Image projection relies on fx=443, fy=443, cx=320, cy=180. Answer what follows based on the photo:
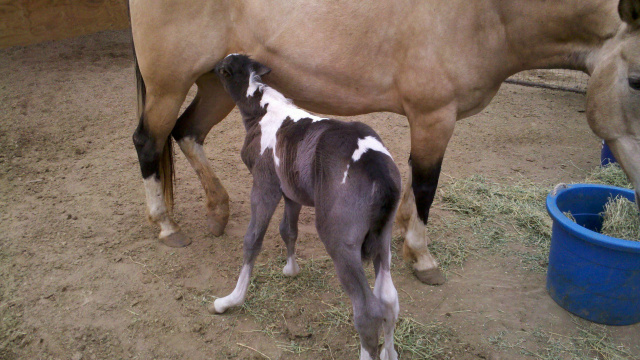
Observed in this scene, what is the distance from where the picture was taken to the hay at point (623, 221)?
104 inches

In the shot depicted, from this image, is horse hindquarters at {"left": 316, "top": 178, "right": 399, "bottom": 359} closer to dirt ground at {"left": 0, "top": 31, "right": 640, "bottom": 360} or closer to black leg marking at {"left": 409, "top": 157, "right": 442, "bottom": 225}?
dirt ground at {"left": 0, "top": 31, "right": 640, "bottom": 360}

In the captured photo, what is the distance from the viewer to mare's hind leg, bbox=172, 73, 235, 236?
10.8ft

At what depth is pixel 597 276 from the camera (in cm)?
250

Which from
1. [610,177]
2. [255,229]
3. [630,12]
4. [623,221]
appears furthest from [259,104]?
[610,177]

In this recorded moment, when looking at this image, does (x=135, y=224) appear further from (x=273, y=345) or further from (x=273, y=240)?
(x=273, y=345)

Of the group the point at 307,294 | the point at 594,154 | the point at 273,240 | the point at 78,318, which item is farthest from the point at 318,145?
the point at 594,154

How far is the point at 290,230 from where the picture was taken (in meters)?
2.78

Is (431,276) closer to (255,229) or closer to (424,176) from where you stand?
(424,176)

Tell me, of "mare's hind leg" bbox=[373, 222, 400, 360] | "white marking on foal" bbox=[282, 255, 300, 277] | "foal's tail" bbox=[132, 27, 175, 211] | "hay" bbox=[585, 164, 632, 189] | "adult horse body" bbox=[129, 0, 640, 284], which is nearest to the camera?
"mare's hind leg" bbox=[373, 222, 400, 360]

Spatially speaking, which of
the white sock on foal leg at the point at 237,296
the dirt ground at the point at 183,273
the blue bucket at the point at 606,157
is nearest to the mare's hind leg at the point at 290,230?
the dirt ground at the point at 183,273

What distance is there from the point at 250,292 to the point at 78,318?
0.98 meters

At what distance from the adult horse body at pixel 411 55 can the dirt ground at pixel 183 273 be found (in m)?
0.52

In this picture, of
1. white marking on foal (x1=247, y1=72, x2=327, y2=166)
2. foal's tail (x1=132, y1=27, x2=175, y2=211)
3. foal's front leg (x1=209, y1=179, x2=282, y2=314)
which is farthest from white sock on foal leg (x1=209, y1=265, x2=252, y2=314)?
foal's tail (x1=132, y1=27, x2=175, y2=211)

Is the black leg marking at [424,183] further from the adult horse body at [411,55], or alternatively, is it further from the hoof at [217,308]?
the hoof at [217,308]
